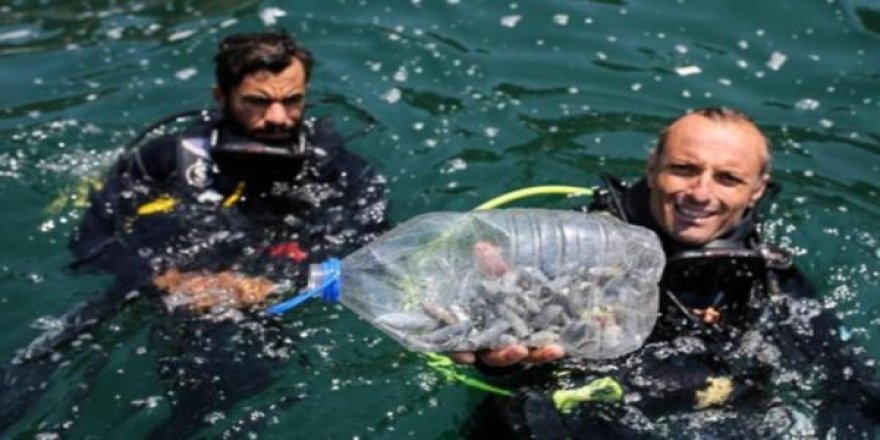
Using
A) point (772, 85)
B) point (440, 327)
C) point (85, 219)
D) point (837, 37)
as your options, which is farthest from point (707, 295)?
point (837, 37)

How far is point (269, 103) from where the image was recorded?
232 inches

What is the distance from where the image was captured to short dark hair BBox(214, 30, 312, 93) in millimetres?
5845

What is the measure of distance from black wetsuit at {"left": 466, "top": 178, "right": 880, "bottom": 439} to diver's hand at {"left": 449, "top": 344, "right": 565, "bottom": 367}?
1.22 ft

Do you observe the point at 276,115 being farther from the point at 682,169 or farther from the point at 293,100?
the point at 682,169

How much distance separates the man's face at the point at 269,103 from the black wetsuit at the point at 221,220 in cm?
8

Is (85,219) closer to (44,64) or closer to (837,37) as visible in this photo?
(44,64)

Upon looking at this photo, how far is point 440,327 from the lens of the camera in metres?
4.27

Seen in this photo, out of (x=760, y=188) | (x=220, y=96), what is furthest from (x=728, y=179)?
(x=220, y=96)

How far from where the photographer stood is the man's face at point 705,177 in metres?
4.82

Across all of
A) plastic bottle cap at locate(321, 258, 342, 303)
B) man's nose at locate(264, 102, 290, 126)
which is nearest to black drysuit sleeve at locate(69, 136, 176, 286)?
man's nose at locate(264, 102, 290, 126)

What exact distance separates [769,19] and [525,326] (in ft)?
16.2

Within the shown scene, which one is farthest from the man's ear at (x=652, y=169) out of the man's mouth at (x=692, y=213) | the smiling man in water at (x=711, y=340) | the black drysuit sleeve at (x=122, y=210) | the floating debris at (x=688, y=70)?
the floating debris at (x=688, y=70)

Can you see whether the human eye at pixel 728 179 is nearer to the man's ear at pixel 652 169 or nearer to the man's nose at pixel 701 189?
the man's nose at pixel 701 189

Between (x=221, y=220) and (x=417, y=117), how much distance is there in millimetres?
1900
